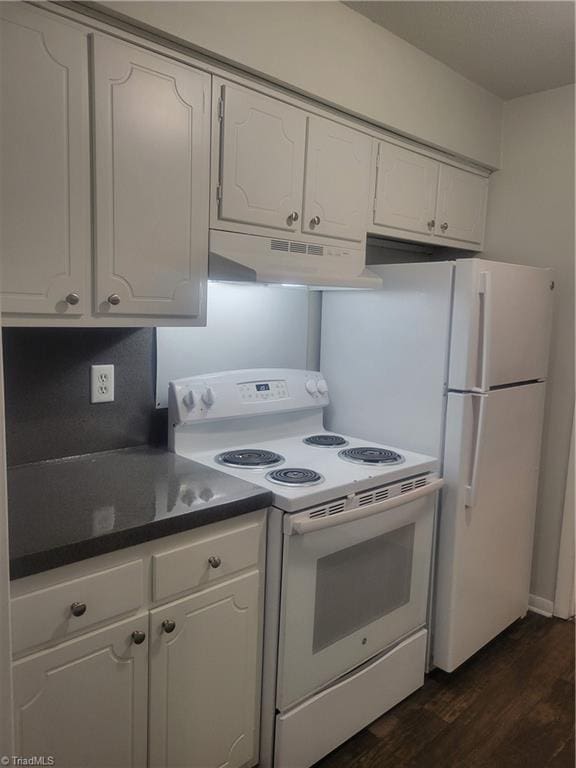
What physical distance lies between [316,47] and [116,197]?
0.92m

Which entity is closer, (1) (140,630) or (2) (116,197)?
(1) (140,630)

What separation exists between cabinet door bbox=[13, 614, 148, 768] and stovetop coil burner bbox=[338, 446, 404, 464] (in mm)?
980

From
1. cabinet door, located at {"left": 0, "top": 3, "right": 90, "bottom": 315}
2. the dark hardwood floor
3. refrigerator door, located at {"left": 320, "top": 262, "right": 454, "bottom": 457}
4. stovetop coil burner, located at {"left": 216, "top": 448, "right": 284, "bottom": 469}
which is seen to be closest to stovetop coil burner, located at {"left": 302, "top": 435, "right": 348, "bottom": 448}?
refrigerator door, located at {"left": 320, "top": 262, "right": 454, "bottom": 457}

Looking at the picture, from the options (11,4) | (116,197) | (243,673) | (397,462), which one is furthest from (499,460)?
(11,4)

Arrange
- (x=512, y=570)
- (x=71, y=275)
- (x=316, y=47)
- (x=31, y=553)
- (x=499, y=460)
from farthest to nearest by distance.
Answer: (x=512, y=570) → (x=499, y=460) → (x=316, y=47) → (x=71, y=275) → (x=31, y=553)

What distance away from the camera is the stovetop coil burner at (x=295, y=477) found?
71.2 inches

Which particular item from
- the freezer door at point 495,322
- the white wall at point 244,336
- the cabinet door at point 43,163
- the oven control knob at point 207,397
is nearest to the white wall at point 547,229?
the freezer door at point 495,322

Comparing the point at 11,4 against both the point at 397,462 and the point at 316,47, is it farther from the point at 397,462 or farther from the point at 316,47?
the point at 397,462

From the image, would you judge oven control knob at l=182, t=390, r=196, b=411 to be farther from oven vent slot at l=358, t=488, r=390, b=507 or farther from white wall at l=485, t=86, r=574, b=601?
white wall at l=485, t=86, r=574, b=601

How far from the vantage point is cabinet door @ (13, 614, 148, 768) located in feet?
4.12

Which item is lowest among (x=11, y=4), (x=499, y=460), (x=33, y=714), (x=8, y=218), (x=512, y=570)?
(x=512, y=570)

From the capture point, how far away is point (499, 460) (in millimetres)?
2404

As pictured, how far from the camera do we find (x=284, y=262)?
1.97 metres

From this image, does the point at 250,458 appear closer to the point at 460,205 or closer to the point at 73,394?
the point at 73,394
